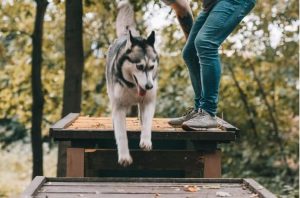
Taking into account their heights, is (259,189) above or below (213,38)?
below

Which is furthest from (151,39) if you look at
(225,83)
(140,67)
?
(225,83)

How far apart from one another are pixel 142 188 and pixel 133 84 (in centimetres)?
77

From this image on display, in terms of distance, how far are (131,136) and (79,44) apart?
377 centimetres

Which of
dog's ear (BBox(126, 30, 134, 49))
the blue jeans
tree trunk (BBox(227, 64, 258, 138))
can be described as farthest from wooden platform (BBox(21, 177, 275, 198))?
tree trunk (BBox(227, 64, 258, 138))

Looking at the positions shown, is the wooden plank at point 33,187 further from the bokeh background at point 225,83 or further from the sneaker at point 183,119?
the bokeh background at point 225,83

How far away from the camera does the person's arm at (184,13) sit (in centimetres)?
491

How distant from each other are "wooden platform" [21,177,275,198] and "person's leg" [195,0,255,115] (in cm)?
83

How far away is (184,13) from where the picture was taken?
507cm

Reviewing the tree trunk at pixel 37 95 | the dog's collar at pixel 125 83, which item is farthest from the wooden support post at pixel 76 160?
the tree trunk at pixel 37 95

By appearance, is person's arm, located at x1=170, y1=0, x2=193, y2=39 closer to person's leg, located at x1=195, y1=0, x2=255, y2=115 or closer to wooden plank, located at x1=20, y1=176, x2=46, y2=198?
person's leg, located at x1=195, y1=0, x2=255, y2=115

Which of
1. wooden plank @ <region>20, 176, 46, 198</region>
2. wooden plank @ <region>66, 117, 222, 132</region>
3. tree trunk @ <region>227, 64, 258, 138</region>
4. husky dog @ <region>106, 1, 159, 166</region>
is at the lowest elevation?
tree trunk @ <region>227, 64, 258, 138</region>

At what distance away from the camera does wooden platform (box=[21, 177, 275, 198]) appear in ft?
12.2

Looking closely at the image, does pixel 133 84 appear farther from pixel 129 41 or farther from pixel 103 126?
Answer: pixel 103 126

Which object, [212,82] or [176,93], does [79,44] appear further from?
[176,93]
